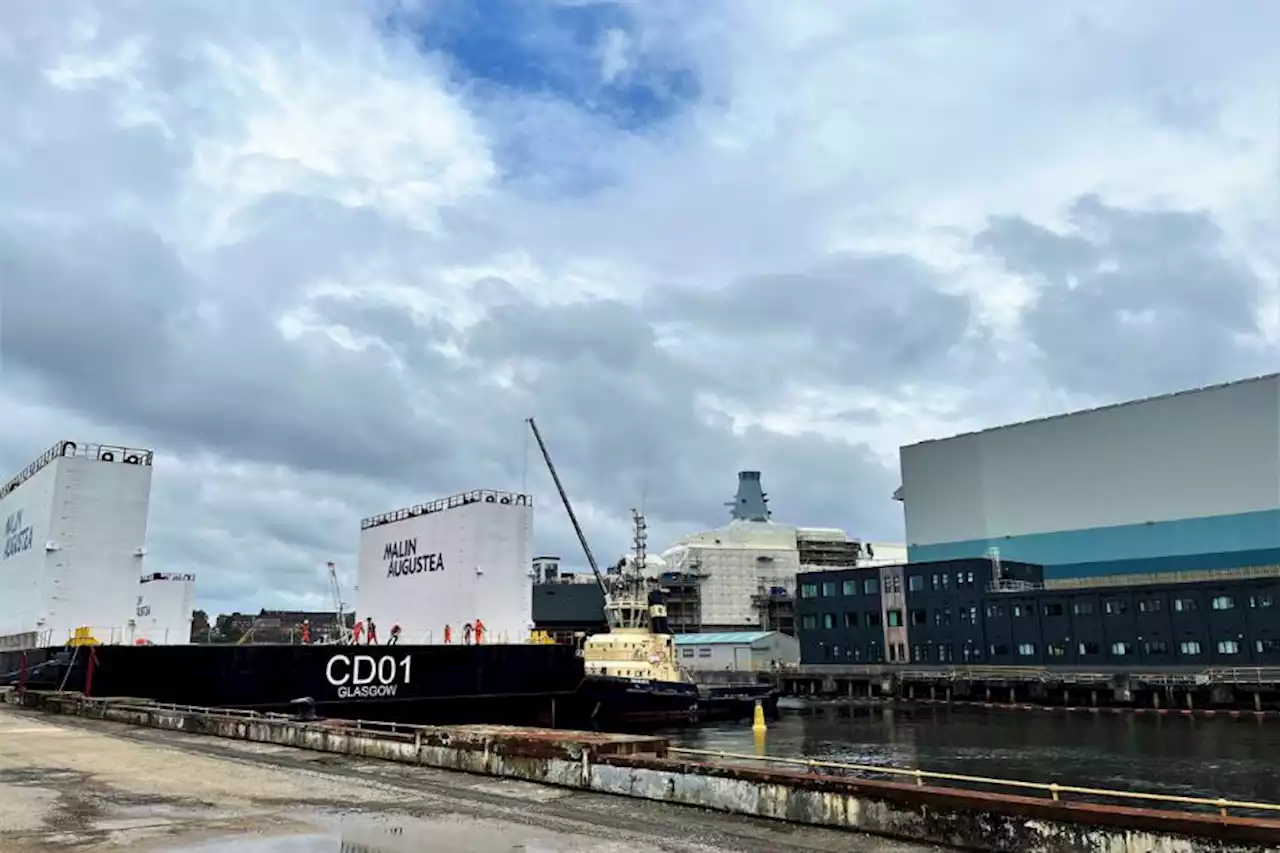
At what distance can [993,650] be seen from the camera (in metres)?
67.7

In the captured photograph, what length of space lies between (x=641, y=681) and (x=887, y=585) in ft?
115

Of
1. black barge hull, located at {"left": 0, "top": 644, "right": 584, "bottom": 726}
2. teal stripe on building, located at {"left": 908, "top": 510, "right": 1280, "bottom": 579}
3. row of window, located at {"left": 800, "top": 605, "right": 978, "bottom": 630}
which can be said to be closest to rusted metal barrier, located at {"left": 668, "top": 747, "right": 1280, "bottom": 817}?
black barge hull, located at {"left": 0, "top": 644, "right": 584, "bottom": 726}

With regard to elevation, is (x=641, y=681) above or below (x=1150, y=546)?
below

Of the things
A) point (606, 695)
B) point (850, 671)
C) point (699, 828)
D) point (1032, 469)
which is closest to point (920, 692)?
point (850, 671)

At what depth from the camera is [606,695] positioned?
4234 centimetres

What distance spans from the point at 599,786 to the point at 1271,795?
2218cm

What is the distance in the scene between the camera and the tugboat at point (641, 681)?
144 ft

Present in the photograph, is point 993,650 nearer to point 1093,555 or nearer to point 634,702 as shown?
point 1093,555

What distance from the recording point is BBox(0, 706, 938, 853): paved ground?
8273mm

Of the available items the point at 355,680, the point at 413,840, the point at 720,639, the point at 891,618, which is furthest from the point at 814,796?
the point at 720,639

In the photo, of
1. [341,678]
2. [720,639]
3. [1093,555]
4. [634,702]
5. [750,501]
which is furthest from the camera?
[750,501]

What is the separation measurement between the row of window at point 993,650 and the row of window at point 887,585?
162 inches

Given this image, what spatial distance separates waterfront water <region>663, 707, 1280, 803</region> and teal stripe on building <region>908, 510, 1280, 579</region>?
26461mm

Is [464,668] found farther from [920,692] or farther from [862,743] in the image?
[920,692]
